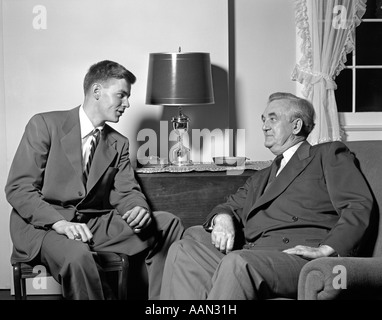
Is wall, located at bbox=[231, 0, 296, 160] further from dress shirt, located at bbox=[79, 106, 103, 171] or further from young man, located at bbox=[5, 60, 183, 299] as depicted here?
dress shirt, located at bbox=[79, 106, 103, 171]

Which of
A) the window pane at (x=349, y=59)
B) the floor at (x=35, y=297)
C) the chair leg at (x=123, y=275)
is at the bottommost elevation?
the floor at (x=35, y=297)

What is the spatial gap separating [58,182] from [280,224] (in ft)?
3.42

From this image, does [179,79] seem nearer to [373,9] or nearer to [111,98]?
[111,98]

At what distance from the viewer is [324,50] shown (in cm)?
420

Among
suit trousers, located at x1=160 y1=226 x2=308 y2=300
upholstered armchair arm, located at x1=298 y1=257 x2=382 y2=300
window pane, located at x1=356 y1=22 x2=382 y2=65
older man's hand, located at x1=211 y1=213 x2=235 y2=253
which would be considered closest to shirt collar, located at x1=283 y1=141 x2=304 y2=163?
older man's hand, located at x1=211 y1=213 x2=235 y2=253

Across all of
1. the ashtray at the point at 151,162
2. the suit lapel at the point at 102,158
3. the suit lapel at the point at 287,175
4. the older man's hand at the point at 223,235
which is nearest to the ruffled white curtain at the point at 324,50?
the ashtray at the point at 151,162

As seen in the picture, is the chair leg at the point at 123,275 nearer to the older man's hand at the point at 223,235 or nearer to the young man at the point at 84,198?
the young man at the point at 84,198

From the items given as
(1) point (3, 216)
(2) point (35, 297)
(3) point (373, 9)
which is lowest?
(2) point (35, 297)

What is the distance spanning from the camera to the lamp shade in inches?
143

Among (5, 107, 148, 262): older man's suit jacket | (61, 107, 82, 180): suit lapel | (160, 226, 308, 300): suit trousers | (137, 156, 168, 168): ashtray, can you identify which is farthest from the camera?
(137, 156, 168, 168): ashtray

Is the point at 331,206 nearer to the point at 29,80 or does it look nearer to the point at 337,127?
the point at 337,127

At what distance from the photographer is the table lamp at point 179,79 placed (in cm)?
362

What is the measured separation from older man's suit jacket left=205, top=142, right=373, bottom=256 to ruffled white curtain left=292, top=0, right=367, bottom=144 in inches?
54.5

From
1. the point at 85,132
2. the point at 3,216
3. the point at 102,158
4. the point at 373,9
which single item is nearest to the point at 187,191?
the point at 102,158
